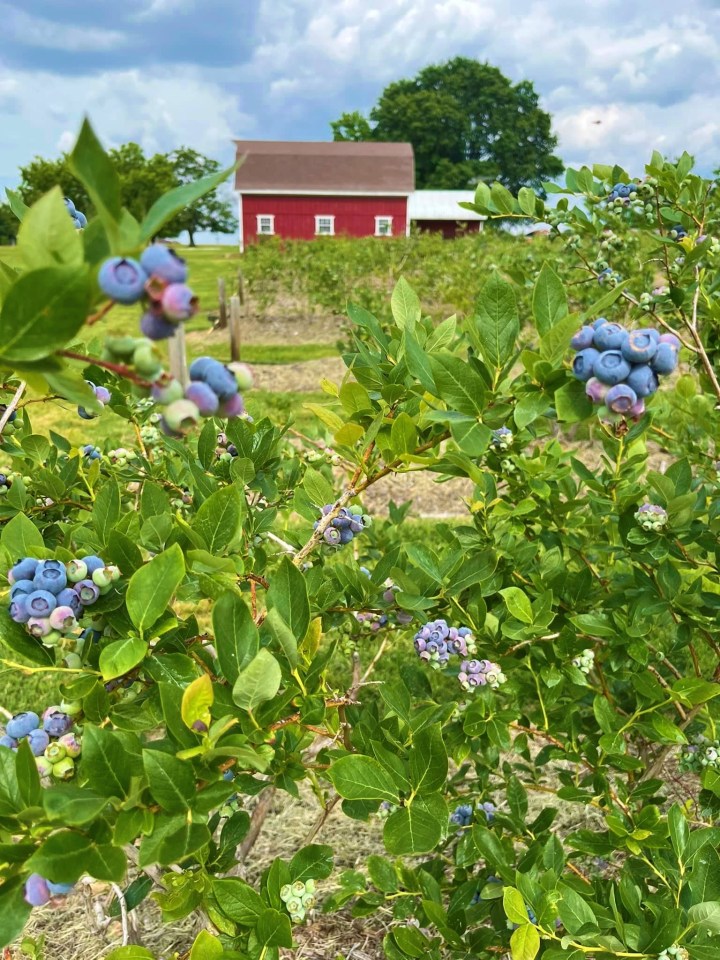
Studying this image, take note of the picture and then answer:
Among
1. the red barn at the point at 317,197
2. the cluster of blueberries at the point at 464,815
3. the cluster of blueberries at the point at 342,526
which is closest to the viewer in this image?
the cluster of blueberries at the point at 342,526

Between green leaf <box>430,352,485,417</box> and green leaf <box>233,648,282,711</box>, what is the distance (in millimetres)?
365

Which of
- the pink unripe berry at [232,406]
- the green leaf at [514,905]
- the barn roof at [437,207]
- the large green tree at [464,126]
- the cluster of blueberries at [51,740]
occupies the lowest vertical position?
the green leaf at [514,905]

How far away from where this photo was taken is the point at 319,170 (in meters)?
A: 29.1

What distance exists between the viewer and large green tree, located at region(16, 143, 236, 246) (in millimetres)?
33062

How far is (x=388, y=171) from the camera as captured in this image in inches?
1162

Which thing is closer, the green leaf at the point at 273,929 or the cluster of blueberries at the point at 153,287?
the cluster of blueberries at the point at 153,287

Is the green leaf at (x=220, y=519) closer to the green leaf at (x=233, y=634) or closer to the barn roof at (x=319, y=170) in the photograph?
the green leaf at (x=233, y=634)

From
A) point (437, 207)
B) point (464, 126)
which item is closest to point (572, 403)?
point (437, 207)

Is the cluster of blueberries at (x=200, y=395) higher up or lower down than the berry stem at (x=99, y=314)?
lower down

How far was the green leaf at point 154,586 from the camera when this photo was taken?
832mm

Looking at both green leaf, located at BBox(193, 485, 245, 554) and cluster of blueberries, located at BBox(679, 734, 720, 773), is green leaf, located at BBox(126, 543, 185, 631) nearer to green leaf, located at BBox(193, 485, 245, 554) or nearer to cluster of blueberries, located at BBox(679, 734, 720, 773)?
green leaf, located at BBox(193, 485, 245, 554)

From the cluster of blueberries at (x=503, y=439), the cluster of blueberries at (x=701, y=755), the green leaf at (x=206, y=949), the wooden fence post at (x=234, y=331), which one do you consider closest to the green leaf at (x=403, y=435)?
the cluster of blueberries at (x=503, y=439)

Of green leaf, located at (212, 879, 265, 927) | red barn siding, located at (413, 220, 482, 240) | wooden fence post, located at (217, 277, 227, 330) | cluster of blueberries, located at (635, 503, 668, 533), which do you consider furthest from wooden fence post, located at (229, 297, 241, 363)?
red barn siding, located at (413, 220, 482, 240)

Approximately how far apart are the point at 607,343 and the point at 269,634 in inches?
21.8
